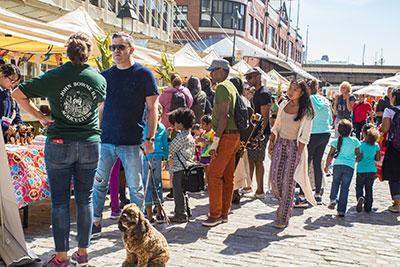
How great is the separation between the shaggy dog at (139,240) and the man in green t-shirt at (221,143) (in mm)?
1720

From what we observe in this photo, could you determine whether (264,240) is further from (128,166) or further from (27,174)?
(27,174)

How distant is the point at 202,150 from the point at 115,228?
223cm

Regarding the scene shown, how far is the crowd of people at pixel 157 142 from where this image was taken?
3.67 meters

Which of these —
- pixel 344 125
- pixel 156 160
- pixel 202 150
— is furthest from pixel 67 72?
pixel 344 125

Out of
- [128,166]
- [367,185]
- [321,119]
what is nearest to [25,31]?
[128,166]

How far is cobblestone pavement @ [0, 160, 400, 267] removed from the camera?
449cm

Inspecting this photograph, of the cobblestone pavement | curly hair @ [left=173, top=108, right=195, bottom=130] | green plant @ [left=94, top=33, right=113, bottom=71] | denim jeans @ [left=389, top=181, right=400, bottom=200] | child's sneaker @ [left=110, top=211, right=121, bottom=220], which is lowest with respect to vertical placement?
the cobblestone pavement

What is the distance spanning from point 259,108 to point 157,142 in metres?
2.22

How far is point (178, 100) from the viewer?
24.9 ft

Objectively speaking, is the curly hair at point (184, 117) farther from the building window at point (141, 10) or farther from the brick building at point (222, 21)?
the brick building at point (222, 21)

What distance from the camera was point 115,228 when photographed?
529 centimetres

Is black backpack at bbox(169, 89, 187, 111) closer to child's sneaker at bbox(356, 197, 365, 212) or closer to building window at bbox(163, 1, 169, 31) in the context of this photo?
child's sneaker at bbox(356, 197, 365, 212)

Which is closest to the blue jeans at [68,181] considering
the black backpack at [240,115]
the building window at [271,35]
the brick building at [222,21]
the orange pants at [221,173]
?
the orange pants at [221,173]

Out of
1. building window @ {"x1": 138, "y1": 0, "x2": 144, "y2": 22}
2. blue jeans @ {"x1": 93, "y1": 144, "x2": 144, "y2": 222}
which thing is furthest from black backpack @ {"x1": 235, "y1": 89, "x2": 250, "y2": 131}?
building window @ {"x1": 138, "y1": 0, "x2": 144, "y2": 22}
